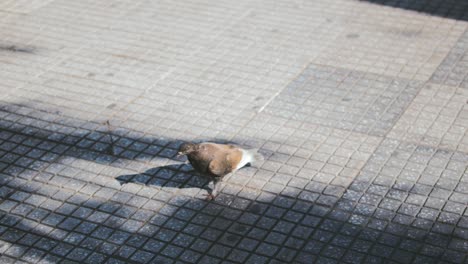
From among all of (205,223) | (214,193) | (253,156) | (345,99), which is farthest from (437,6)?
(205,223)

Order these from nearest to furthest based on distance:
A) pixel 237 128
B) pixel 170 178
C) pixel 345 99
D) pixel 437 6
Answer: pixel 170 178 < pixel 237 128 < pixel 345 99 < pixel 437 6

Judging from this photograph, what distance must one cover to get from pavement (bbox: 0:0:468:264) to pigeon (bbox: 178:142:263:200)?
0.93ft

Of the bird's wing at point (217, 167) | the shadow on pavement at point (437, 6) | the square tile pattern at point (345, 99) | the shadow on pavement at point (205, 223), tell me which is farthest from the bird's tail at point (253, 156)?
the shadow on pavement at point (437, 6)

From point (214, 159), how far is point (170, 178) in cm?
71

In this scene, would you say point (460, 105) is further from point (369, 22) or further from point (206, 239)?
point (206, 239)

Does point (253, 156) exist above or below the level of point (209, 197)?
above

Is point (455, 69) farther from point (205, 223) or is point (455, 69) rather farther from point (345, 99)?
point (205, 223)

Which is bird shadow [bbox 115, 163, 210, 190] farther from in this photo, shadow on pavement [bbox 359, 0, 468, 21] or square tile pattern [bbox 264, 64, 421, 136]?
shadow on pavement [bbox 359, 0, 468, 21]

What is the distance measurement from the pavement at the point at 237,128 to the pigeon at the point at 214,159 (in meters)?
0.28

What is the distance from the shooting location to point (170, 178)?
22.1 feet

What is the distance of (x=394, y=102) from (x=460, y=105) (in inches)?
27.3

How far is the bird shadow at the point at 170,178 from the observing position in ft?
21.8

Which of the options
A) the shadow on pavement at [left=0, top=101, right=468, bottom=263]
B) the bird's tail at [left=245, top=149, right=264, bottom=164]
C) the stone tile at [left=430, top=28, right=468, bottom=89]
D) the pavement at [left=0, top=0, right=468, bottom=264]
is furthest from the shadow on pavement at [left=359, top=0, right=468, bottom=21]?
the bird's tail at [left=245, top=149, right=264, bottom=164]

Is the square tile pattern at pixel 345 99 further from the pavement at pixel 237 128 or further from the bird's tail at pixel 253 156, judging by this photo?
the bird's tail at pixel 253 156
